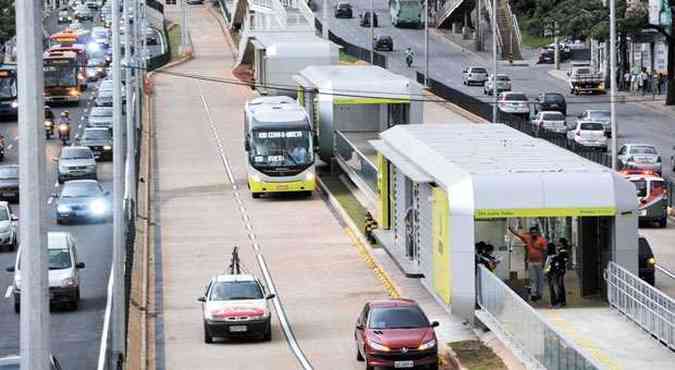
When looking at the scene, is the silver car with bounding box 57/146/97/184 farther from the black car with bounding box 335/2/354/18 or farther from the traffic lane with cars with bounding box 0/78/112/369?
the black car with bounding box 335/2/354/18

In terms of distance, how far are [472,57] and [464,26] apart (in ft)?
48.5

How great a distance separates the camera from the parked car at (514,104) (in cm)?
9124

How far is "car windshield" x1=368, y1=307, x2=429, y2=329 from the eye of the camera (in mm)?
34906

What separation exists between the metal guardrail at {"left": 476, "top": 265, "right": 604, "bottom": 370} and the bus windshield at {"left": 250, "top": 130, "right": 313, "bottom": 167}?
27.3 metres

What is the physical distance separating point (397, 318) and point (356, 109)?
1329 inches

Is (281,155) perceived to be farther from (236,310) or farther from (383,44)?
(383,44)

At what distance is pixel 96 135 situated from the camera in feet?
261

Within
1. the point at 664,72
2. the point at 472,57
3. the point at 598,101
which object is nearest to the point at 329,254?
the point at 598,101

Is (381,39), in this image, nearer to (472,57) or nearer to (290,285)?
(472,57)

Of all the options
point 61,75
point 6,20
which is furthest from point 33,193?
point 6,20

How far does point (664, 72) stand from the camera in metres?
115

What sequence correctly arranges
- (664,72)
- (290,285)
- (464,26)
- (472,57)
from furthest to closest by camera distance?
(464,26) < (472,57) < (664,72) < (290,285)

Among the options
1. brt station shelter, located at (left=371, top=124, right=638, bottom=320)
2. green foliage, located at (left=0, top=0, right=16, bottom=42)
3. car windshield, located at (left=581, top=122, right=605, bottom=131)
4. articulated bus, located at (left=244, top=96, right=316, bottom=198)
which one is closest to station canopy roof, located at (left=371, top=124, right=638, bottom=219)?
brt station shelter, located at (left=371, top=124, right=638, bottom=320)

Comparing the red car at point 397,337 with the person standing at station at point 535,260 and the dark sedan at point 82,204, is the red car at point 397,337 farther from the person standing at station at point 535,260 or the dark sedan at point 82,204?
the dark sedan at point 82,204
